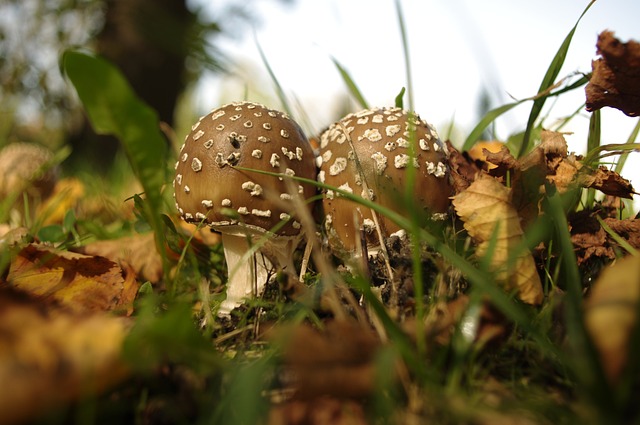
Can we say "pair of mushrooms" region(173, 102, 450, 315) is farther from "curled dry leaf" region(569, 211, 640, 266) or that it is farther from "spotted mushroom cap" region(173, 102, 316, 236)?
"curled dry leaf" region(569, 211, 640, 266)

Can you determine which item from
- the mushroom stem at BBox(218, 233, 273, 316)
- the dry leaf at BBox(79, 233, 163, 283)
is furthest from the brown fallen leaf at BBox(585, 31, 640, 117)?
the dry leaf at BBox(79, 233, 163, 283)

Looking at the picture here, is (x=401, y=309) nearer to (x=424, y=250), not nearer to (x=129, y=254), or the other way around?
(x=424, y=250)

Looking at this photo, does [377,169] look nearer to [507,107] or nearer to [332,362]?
[507,107]

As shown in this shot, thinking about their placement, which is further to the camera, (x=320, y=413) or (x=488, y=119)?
(x=488, y=119)

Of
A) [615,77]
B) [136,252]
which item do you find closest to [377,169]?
[615,77]

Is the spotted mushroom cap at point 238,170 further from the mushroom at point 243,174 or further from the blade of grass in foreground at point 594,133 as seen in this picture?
the blade of grass in foreground at point 594,133

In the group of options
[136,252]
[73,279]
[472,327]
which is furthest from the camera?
[136,252]

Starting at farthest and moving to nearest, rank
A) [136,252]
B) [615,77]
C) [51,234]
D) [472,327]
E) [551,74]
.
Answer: [51,234], [136,252], [551,74], [615,77], [472,327]
